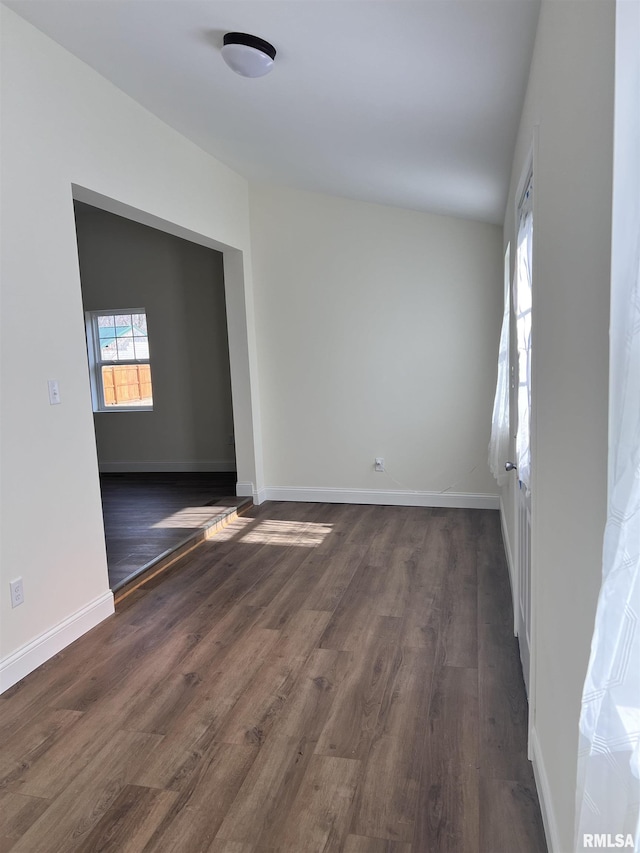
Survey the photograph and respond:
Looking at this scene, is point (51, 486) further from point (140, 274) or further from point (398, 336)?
point (140, 274)

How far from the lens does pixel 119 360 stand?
672 centimetres

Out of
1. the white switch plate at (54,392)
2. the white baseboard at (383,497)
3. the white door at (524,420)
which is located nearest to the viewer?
the white door at (524,420)

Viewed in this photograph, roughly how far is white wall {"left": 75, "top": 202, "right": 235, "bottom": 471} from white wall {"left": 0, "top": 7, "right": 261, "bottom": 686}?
2.83 metres

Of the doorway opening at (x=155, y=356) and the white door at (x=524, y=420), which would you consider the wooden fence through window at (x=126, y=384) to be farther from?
the white door at (x=524, y=420)

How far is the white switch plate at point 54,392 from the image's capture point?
9.05ft

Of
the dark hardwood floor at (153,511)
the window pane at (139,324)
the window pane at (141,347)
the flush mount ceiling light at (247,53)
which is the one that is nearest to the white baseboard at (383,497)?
the dark hardwood floor at (153,511)

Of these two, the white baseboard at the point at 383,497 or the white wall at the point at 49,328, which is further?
the white baseboard at the point at 383,497

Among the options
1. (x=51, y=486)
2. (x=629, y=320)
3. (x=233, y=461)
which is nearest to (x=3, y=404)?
(x=51, y=486)

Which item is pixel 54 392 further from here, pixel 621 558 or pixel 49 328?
pixel 621 558

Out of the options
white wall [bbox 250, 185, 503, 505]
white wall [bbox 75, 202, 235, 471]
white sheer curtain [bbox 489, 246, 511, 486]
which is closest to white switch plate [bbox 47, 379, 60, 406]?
white sheer curtain [bbox 489, 246, 511, 486]

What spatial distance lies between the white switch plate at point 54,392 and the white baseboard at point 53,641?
1045 mm

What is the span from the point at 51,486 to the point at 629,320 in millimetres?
2607

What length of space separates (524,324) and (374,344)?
2664 millimetres

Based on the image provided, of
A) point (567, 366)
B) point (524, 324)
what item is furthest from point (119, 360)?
point (567, 366)
